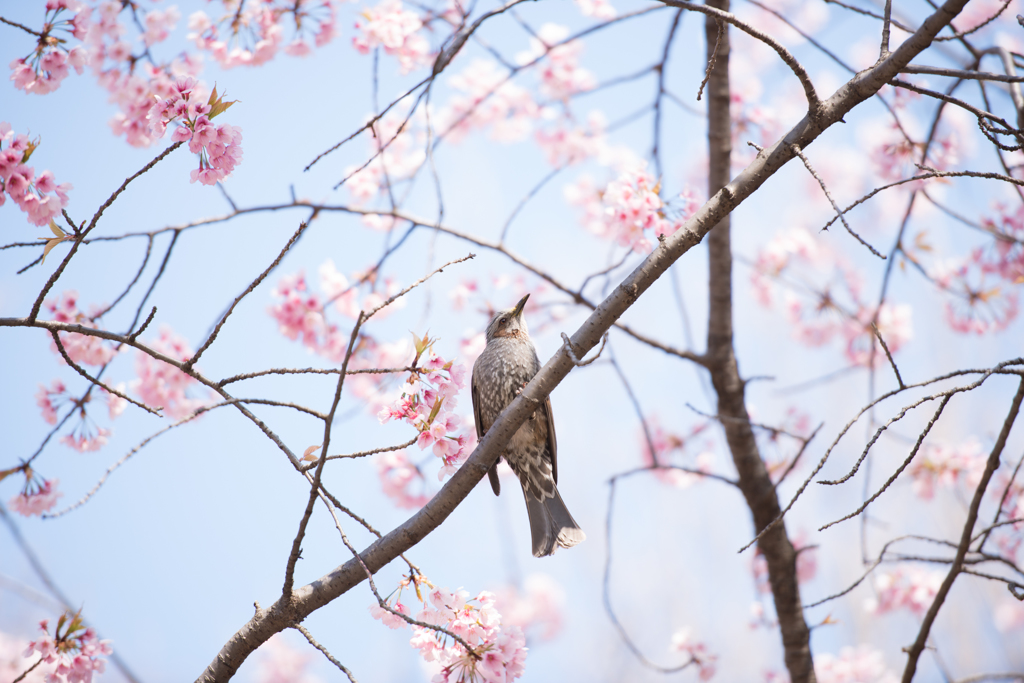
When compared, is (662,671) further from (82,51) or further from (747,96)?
(747,96)

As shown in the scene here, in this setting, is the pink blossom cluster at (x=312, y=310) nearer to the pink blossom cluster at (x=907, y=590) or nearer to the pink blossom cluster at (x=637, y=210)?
the pink blossom cluster at (x=637, y=210)

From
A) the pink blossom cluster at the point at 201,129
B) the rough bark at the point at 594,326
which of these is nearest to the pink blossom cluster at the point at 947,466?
the rough bark at the point at 594,326

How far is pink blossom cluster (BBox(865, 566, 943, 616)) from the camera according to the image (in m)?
4.50

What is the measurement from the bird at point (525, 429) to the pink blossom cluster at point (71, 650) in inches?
59.6

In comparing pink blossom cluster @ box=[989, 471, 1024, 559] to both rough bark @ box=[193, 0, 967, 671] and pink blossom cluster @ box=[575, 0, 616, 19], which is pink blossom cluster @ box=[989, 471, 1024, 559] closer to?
rough bark @ box=[193, 0, 967, 671]

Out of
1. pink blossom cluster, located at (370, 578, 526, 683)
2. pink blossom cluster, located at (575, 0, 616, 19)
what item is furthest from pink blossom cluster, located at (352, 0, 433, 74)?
pink blossom cluster, located at (370, 578, 526, 683)

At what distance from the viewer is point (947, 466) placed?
13.6 ft

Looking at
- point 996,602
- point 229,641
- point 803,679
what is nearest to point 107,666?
point 229,641

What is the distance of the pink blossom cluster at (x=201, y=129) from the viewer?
196 cm

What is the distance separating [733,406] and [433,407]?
1.86 metres

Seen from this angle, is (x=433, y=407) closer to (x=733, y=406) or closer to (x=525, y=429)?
(x=525, y=429)

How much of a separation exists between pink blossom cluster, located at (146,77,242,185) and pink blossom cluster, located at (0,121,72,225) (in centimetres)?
37

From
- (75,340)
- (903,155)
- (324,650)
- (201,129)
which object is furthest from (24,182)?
(903,155)

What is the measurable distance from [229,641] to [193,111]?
1.55 meters
